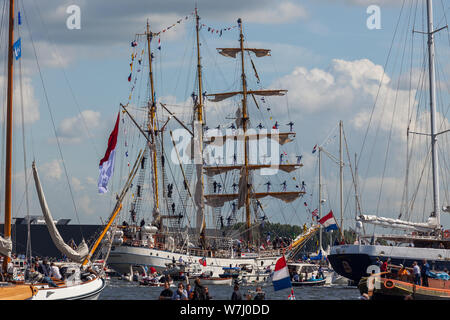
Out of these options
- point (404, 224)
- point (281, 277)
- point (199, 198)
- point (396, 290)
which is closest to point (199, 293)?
point (281, 277)

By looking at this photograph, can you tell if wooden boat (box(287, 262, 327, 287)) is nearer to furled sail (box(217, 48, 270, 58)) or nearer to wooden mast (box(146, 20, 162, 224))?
wooden mast (box(146, 20, 162, 224))

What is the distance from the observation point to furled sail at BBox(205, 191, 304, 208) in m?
112

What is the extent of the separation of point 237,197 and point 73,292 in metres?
71.1

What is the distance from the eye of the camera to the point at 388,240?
232ft

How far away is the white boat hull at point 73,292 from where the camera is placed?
137 feet

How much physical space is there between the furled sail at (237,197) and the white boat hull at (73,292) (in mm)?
62796

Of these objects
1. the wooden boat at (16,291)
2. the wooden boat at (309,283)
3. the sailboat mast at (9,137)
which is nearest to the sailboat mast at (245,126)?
the wooden boat at (309,283)

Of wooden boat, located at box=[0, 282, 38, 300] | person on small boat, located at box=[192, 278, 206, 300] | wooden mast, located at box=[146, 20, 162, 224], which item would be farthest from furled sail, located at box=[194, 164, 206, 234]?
person on small boat, located at box=[192, 278, 206, 300]

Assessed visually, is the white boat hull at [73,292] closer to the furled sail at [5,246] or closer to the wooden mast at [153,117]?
the furled sail at [5,246]

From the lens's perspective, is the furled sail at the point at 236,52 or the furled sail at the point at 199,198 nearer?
the furled sail at the point at 199,198

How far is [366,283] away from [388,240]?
63.7 ft

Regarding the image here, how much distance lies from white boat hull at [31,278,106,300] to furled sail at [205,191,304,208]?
206ft

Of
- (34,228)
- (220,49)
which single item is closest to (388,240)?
(220,49)
